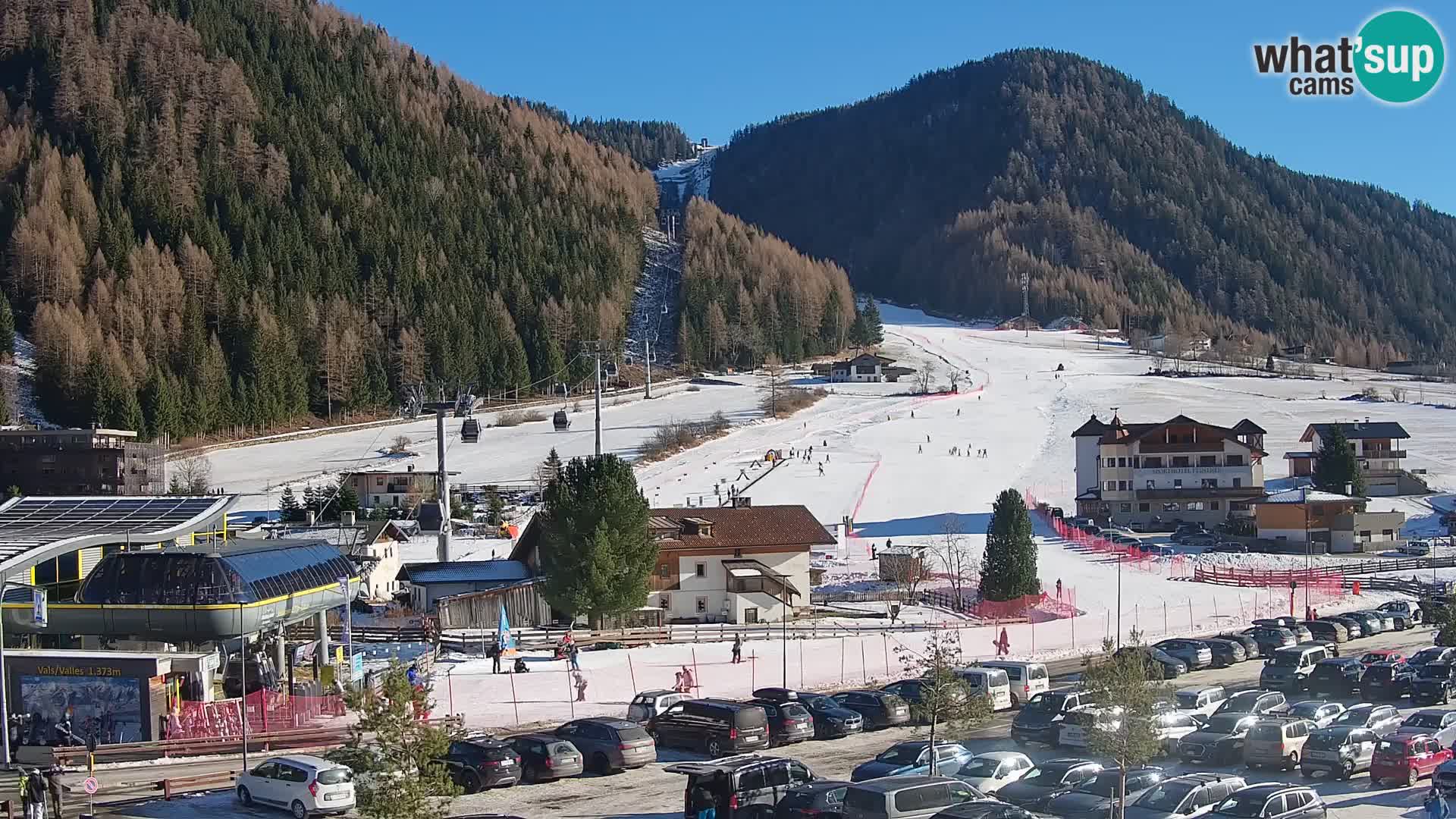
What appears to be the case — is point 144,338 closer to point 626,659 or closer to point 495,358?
point 495,358

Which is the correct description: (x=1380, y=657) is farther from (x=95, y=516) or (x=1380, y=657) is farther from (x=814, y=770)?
(x=95, y=516)

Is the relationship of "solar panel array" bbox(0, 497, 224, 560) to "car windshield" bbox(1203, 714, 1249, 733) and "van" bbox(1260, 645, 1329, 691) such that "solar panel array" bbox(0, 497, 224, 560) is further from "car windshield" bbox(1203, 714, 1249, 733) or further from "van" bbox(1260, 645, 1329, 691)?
"van" bbox(1260, 645, 1329, 691)

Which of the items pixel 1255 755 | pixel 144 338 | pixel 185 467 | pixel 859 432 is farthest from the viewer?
pixel 144 338

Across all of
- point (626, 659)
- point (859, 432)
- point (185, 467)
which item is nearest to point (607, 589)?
point (626, 659)

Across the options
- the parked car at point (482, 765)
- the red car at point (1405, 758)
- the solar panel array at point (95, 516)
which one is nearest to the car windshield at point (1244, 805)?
the red car at point (1405, 758)

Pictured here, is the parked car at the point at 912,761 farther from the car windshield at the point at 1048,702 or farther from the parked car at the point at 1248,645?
the parked car at the point at 1248,645

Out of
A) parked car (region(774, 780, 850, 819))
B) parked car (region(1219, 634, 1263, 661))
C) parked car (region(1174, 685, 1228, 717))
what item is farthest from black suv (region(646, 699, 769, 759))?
parked car (region(1219, 634, 1263, 661))
